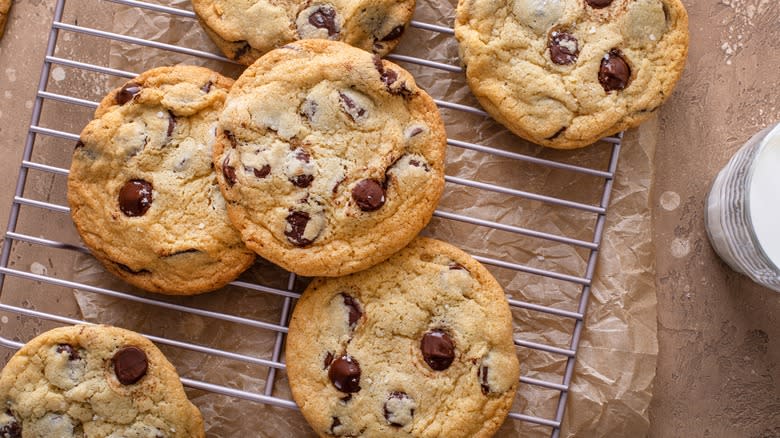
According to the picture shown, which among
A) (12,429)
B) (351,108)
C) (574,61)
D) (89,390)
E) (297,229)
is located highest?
(574,61)

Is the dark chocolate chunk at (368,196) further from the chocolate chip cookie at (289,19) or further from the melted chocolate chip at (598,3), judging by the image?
the melted chocolate chip at (598,3)

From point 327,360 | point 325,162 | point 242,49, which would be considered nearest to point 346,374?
point 327,360

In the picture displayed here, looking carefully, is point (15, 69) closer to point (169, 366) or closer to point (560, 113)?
point (169, 366)

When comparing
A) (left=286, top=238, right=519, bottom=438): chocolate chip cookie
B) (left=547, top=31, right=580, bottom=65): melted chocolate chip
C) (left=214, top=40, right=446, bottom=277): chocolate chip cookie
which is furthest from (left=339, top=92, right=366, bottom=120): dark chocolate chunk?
(left=547, top=31, right=580, bottom=65): melted chocolate chip

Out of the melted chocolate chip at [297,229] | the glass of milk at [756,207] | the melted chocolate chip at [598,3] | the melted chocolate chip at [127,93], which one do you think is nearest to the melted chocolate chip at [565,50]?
the melted chocolate chip at [598,3]

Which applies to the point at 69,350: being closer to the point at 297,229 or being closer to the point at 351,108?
the point at 297,229
